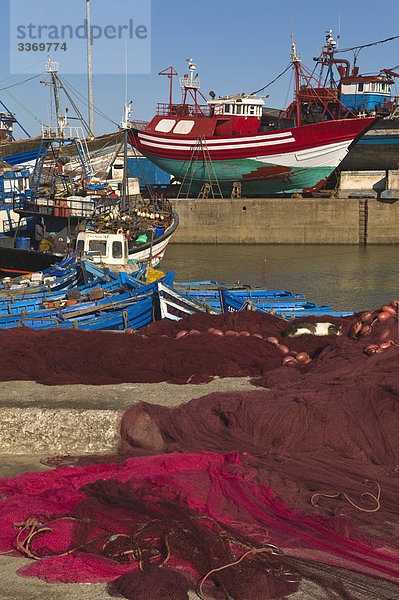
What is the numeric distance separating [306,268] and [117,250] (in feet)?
34.0

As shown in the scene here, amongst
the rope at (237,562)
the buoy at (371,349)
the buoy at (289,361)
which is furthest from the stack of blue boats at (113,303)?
the rope at (237,562)

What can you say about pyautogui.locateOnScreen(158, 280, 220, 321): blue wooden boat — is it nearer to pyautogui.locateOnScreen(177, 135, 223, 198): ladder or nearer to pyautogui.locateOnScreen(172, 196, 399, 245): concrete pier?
pyautogui.locateOnScreen(172, 196, 399, 245): concrete pier

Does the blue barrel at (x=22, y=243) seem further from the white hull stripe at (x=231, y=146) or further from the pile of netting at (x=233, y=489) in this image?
the white hull stripe at (x=231, y=146)

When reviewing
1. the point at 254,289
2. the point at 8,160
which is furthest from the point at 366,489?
the point at 8,160

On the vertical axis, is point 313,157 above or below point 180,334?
above

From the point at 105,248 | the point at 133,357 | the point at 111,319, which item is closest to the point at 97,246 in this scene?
the point at 105,248

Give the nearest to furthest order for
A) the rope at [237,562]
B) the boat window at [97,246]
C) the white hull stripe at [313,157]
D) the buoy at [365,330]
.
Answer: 1. the rope at [237,562]
2. the buoy at [365,330]
3. the boat window at [97,246]
4. the white hull stripe at [313,157]

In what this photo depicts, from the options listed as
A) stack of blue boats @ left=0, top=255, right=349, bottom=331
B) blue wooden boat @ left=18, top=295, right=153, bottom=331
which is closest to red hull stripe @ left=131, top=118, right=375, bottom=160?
stack of blue boats @ left=0, top=255, right=349, bottom=331

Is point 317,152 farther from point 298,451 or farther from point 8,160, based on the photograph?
point 298,451

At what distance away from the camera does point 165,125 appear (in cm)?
3709

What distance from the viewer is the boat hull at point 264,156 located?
33781mm

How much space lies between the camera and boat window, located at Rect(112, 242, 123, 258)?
685 inches

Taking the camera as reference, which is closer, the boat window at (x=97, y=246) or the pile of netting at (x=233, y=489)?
the pile of netting at (x=233, y=489)

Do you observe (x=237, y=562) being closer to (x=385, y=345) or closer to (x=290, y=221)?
(x=385, y=345)
